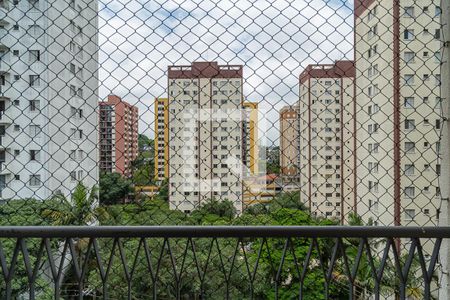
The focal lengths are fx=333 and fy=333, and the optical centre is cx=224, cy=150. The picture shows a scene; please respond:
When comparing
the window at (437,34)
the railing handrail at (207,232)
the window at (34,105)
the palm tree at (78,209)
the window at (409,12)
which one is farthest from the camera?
the palm tree at (78,209)

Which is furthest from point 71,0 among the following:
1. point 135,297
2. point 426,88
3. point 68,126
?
point 426,88

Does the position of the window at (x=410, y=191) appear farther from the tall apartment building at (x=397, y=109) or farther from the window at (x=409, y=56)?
the window at (x=409, y=56)

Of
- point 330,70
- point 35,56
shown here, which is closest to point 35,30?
point 35,56

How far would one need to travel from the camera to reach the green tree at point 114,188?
5.09ft

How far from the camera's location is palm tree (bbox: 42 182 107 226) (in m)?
1.62

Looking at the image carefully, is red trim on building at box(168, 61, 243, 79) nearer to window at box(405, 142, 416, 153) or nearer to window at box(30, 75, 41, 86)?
window at box(30, 75, 41, 86)

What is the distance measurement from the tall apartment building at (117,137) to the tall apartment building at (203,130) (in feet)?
0.58

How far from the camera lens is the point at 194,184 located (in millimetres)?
1586

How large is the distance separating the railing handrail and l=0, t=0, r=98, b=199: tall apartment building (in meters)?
0.53

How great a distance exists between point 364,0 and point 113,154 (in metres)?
1.26

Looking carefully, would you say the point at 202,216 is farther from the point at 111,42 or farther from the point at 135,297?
the point at 111,42

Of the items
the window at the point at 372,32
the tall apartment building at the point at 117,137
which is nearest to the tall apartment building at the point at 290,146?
the window at the point at 372,32

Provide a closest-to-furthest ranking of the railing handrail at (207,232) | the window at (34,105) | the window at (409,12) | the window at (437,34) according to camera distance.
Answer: the railing handrail at (207,232) < the window at (437,34) < the window at (409,12) < the window at (34,105)

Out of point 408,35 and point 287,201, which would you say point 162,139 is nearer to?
point 287,201
